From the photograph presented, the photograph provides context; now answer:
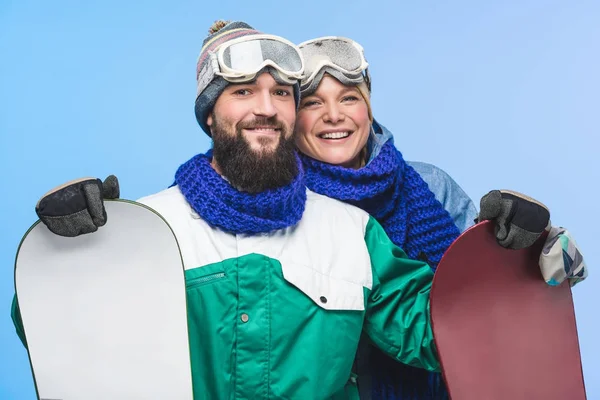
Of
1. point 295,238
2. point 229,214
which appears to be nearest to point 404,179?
point 295,238

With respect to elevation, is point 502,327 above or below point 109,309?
below

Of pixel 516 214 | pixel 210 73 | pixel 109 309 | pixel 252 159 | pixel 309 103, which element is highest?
pixel 210 73

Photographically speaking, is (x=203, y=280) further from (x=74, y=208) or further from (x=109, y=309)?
(x=74, y=208)

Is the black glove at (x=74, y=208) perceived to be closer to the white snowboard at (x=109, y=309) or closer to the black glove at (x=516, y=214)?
the white snowboard at (x=109, y=309)

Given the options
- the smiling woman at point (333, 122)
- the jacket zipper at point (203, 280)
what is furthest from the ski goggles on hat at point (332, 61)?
the jacket zipper at point (203, 280)

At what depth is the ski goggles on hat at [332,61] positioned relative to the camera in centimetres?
245

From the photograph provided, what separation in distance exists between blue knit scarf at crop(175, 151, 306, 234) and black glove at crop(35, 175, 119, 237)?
13.0 inches

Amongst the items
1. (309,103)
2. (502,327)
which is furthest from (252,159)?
(502,327)

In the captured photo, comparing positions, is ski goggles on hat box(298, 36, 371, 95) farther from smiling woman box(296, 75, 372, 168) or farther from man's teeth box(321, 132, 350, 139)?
man's teeth box(321, 132, 350, 139)

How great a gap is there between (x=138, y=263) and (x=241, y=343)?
0.31 metres

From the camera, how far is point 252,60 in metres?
2.16

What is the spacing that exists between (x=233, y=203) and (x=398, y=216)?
62 cm

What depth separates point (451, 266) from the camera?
203 centimetres

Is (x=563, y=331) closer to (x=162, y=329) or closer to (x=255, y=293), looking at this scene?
(x=255, y=293)
